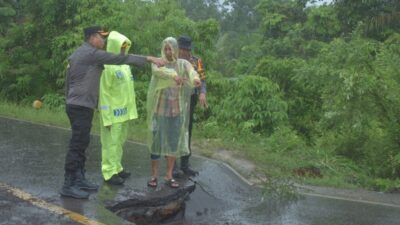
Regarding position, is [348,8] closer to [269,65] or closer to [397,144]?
[269,65]

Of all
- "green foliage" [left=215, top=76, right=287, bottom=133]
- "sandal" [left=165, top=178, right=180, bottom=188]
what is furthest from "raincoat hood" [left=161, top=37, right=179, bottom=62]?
"green foliage" [left=215, top=76, right=287, bottom=133]

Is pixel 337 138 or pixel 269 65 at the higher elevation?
pixel 269 65

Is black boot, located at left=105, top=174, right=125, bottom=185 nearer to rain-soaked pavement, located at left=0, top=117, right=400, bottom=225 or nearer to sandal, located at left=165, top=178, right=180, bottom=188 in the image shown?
rain-soaked pavement, located at left=0, top=117, right=400, bottom=225

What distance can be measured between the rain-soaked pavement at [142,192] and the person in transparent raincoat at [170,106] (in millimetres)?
543

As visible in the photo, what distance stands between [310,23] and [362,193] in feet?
56.1

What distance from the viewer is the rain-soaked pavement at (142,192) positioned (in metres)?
5.59

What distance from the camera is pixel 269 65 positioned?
1484 cm

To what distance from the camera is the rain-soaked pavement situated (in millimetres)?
5594

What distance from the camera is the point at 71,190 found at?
19.9 feet

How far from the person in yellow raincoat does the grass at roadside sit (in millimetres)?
2111

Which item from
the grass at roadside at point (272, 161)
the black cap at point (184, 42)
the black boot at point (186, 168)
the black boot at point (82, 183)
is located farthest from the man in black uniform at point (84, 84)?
the grass at roadside at point (272, 161)

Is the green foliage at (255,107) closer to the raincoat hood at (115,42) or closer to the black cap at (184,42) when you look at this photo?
the black cap at (184,42)

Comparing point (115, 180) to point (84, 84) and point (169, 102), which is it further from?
point (84, 84)

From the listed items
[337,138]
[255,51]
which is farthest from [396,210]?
[255,51]
